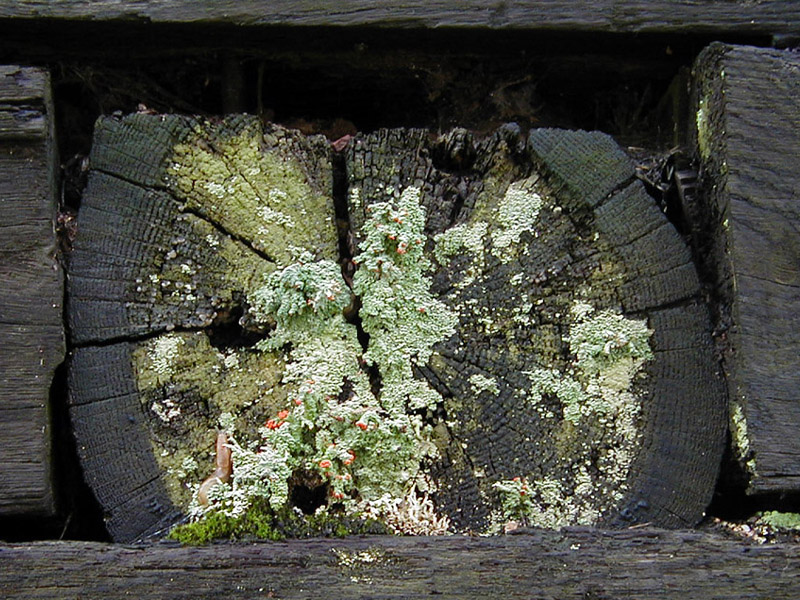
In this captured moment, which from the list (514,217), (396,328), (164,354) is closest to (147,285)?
(164,354)

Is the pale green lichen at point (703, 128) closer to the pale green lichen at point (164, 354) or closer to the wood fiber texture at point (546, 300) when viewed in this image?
the wood fiber texture at point (546, 300)

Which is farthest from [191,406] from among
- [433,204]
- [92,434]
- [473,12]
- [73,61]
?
[473,12]

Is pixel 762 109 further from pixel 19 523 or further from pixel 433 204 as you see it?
pixel 19 523

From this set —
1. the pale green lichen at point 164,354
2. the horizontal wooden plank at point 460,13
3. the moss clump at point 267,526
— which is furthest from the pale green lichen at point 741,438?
the pale green lichen at point 164,354

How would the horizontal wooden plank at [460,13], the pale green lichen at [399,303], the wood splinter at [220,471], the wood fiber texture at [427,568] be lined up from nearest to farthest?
the wood fiber texture at [427,568] → the wood splinter at [220,471] → the pale green lichen at [399,303] → the horizontal wooden plank at [460,13]

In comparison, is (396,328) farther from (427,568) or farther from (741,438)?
(741,438)

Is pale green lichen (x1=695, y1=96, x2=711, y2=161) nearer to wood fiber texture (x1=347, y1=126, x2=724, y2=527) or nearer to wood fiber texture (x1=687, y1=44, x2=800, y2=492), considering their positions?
wood fiber texture (x1=687, y1=44, x2=800, y2=492)
